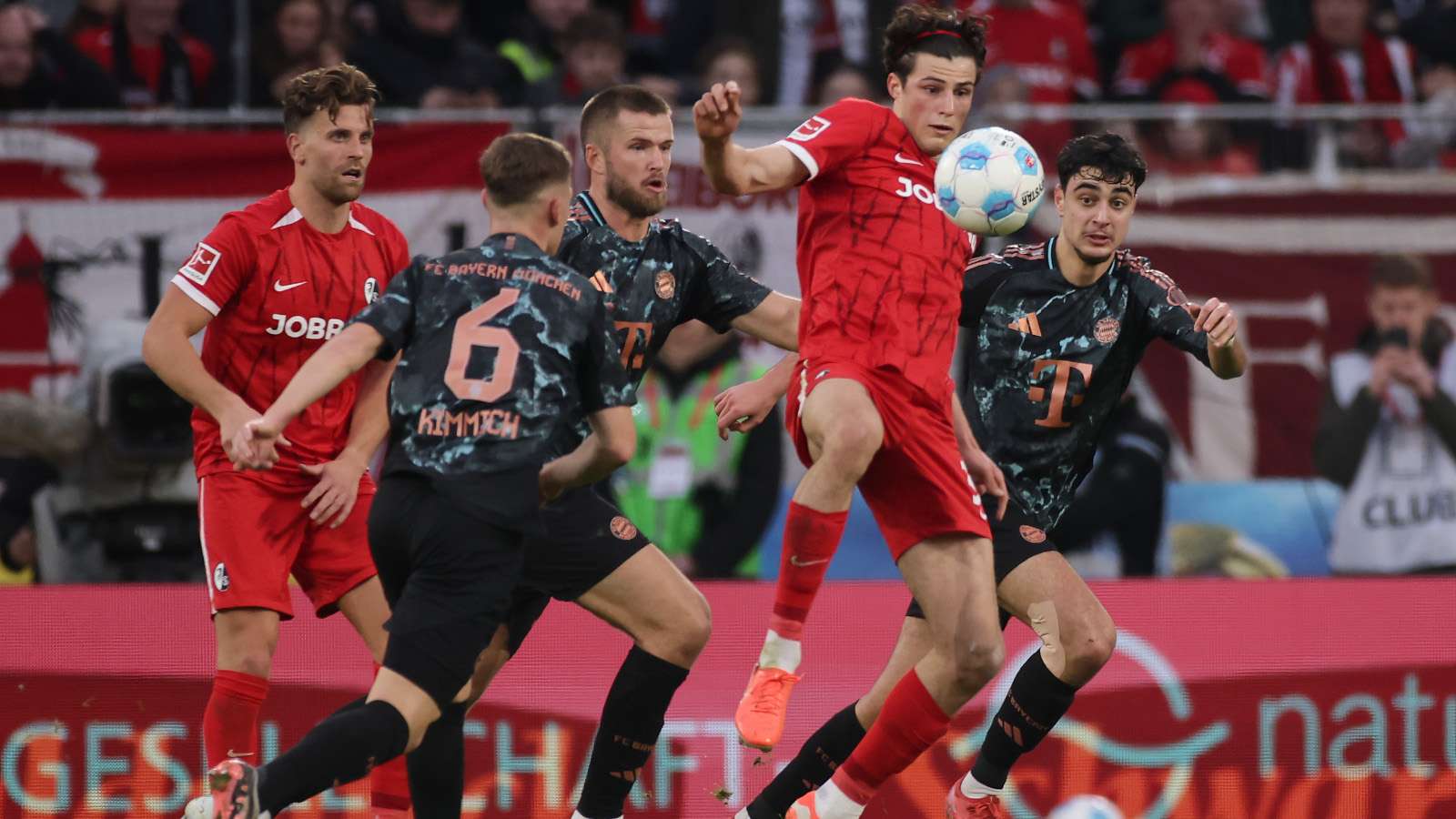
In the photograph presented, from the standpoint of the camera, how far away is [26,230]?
9742mm

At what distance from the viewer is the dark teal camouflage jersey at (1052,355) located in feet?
21.9

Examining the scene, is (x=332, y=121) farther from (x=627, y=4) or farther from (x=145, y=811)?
(x=627, y=4)

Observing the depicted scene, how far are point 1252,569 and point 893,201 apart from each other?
178 inches

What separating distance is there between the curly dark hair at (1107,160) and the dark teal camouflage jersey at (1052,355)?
0.34m

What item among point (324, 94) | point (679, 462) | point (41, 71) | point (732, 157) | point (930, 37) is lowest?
point (679, 462)

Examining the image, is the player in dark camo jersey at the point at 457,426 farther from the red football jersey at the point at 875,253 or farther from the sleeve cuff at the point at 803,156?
the red football jersey at the point at 875,253

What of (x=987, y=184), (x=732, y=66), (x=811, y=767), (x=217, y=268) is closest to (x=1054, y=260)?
(x=987, y=184)

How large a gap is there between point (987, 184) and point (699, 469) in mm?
3920

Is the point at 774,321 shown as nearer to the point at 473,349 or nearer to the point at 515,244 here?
the point at 515,244

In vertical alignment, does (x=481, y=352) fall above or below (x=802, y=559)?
above

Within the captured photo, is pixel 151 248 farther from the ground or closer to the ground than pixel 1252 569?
farther from the ground

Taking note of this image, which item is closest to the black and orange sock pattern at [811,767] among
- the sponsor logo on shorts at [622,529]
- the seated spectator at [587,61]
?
the sponsor logo on shorts at [622,529]

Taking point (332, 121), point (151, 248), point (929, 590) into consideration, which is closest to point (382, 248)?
point (332, 121)

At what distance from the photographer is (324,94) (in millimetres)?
6477
